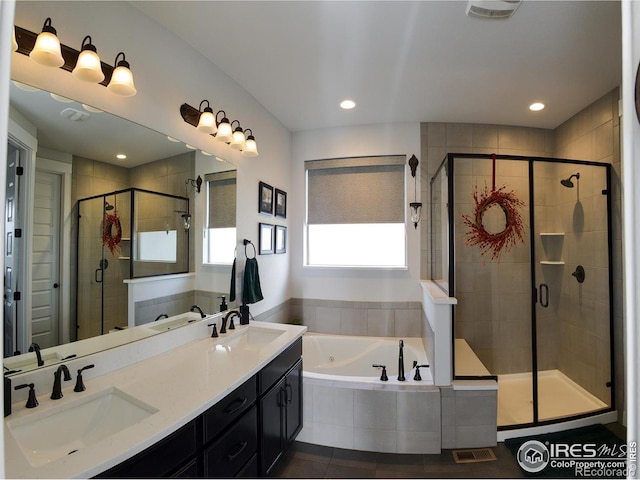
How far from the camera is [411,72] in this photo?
222 cm

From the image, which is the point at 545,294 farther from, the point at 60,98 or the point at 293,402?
the point at 60,98

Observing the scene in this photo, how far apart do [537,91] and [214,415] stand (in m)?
A: 3.27

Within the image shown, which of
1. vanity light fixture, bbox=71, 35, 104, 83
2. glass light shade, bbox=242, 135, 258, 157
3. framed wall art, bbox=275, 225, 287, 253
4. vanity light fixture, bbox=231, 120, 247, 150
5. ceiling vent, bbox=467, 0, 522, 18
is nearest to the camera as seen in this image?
vanity light fixture, bbox=71, 35, 104, 83

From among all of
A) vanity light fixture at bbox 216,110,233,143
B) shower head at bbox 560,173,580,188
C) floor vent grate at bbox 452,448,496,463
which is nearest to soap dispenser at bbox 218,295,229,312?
vanity light fixture at bbox 216,110,233,143

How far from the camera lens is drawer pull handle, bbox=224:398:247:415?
1.30 meters

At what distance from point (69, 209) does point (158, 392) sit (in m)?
0.88

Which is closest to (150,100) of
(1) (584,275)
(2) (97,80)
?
(2) (97,80)

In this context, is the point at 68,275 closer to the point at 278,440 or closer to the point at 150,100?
the point at 150,100

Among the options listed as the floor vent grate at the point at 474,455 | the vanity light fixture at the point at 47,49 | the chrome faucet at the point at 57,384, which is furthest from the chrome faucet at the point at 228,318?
the floor vent grate at the point at 474,455

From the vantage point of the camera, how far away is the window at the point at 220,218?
2.07 metres

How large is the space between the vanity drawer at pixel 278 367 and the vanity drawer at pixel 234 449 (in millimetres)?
130

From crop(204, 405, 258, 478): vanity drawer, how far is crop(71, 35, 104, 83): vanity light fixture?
1632 mm

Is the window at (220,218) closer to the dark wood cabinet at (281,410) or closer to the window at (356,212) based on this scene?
the dark wood cabinet at (281,410)

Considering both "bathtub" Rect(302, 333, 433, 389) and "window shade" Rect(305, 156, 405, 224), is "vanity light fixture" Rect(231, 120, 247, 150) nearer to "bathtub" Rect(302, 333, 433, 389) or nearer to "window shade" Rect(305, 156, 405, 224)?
"window shade" Rect(305, 156, 405, 224)
